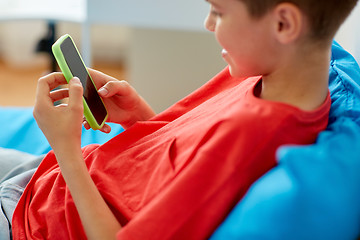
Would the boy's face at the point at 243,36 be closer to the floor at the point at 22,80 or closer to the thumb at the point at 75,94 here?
the thumb at the point at 75,94

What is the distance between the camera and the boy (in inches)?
26.7

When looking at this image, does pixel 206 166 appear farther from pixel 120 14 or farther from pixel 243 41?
pixel 120 14

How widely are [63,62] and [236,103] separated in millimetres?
300

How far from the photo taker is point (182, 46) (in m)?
2.28

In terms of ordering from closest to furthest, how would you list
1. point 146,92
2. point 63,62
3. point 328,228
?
1. point 328,228
2. point 63,62
3. point 146,92

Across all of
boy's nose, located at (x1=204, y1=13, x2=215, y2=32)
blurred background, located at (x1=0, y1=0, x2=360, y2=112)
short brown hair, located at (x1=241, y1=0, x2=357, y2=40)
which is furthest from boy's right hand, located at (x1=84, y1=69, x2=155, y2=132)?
blurred background, located at (x1=0, y1=0, x2=360, y2=112)

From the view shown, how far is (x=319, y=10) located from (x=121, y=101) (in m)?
0.48

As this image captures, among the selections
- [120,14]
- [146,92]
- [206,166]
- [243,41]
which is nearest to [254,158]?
[206,166]

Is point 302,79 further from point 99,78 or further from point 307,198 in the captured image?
point 99,78

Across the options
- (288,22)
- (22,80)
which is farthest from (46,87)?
(22,80)

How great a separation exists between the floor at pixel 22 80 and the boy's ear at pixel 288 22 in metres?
2.18

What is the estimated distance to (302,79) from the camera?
743 millimetres

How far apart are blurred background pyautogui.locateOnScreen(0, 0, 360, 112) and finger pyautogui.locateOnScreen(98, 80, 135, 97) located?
510 mm

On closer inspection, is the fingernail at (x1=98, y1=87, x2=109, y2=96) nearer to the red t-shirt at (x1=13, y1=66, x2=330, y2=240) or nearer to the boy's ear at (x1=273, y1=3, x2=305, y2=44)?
the red t-shirt at (x1=13, y1=66, x2=330, y2=240)
